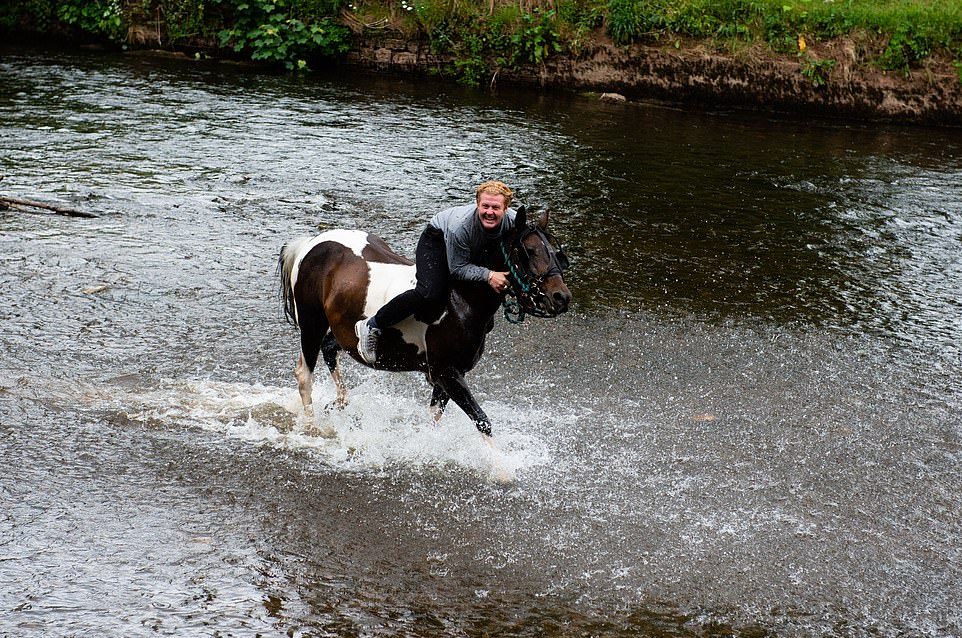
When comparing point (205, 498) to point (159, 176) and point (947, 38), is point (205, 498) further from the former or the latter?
point (947, 38)

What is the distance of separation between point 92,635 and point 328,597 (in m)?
1.26

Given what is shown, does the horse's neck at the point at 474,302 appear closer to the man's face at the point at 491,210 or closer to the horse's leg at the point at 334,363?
the man's face at the point at 491,210

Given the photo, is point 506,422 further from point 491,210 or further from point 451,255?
point 491,210

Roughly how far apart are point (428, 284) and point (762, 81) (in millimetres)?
15975

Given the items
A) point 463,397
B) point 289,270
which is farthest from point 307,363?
point 463,397

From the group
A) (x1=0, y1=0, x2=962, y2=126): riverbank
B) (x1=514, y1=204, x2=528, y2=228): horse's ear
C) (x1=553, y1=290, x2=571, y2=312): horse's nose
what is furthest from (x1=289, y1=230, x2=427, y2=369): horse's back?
(x1=0, y1=0, x2=962, y2=126): riverbank

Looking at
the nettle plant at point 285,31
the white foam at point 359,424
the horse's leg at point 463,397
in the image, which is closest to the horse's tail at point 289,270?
the white foam at point 359,424

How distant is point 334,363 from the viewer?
812 centimetres

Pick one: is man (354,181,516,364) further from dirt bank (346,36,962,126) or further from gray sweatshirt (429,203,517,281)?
dirt bank (346,36,962,126)

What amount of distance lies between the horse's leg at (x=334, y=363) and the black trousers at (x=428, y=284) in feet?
4.26

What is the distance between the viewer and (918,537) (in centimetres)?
636

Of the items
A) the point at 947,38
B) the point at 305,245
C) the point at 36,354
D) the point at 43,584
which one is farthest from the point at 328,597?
the point at 947,38

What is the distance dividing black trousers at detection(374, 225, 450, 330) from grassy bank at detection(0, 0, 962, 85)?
15.9 metres

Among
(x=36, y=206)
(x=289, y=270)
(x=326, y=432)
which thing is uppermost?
(x=289, y=270)
